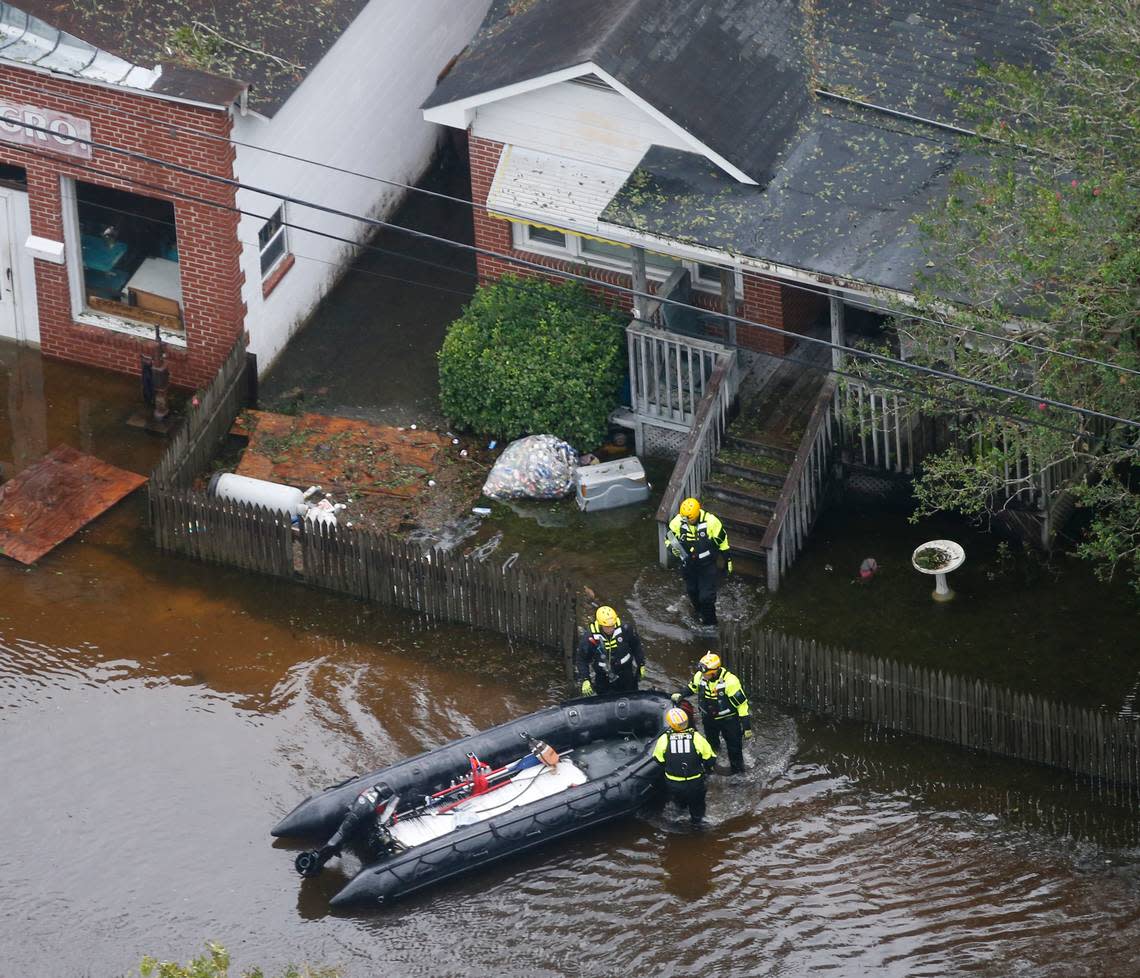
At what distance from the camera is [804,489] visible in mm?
23531

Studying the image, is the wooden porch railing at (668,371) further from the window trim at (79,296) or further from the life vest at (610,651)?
the window trim at (79,296)

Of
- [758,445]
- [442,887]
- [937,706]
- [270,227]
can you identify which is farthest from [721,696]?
[270,227]

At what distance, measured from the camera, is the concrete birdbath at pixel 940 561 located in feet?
74.5

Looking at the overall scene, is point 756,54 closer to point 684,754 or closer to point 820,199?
point 820,199

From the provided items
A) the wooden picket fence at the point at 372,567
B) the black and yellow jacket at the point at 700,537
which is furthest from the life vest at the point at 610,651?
the black and yellow jacket at the point at 700,537

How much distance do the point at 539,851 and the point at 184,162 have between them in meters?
9.97

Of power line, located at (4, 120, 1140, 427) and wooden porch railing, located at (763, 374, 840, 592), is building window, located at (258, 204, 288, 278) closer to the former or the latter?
power line, located at (4, 120, 1140, 427)

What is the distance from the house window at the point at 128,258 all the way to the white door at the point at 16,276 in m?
0.70

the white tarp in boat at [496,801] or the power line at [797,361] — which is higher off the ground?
the power line at [797,361]

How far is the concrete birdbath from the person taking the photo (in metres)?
22.7

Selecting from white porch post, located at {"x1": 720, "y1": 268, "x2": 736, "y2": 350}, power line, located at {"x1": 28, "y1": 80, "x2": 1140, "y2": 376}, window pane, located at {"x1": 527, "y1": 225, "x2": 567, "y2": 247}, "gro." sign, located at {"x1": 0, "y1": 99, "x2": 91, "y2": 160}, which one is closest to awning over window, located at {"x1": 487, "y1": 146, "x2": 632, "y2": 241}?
power line, located at {"x1": 28, "y1": 80, "x2": 1140, "y2": 376}

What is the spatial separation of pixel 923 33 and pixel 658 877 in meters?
10.8

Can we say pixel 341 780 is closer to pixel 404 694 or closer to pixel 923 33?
pixel 404 694

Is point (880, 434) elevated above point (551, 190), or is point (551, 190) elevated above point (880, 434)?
point (551, 190)
